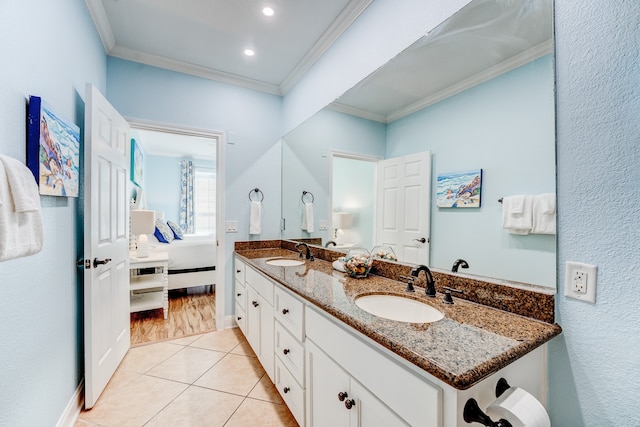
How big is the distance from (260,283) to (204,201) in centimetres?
561

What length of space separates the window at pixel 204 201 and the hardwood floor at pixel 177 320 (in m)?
3.33

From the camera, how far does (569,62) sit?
2.93 feet

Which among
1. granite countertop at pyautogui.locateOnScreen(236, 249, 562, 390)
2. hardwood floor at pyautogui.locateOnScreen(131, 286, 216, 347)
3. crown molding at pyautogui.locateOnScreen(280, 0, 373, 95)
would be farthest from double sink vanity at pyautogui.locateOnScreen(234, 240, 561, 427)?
crown molding at pyautogui.locateOnScreen(280, 0, 373, 95)

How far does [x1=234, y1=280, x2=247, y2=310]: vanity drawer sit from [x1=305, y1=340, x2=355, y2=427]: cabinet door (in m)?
1.23

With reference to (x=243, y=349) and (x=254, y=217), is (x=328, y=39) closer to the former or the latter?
(x=254, y=217)

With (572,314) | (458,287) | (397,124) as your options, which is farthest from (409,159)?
(572,314)

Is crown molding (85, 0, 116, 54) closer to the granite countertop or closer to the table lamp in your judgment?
the table lamp

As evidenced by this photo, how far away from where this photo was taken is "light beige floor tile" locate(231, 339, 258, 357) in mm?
2299

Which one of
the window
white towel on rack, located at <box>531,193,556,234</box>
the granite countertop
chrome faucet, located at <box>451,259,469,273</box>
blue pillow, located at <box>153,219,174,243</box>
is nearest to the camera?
the granite countertop

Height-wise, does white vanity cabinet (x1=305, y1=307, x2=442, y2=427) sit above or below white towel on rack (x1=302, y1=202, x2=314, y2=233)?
below

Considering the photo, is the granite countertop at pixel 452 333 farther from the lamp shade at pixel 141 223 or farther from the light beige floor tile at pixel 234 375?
the lamp shade at pixel 141 223

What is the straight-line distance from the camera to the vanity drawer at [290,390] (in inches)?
53.3

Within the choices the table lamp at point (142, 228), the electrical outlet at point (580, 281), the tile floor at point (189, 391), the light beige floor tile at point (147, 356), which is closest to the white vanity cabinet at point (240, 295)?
the tile floor at point (189, 391)

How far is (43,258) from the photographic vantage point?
1.27 meters
